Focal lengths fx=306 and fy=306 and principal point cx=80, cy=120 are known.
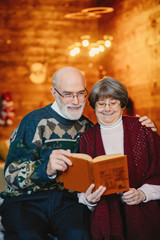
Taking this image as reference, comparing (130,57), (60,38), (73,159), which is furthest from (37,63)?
(73,159)

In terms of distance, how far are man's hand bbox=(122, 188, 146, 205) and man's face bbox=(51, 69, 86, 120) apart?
627mm

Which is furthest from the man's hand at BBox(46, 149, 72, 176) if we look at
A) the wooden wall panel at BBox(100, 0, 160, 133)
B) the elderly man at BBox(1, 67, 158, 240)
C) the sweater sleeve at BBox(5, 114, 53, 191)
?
the wooden wall panel at BBox(100, 0, 160, 133)

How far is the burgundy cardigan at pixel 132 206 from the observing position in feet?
5.16

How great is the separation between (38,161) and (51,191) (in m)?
0.21

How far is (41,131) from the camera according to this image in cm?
194

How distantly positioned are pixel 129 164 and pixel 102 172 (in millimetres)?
362

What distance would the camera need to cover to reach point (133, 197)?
1563 millimetres

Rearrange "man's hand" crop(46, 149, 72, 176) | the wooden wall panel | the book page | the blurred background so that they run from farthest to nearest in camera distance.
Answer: the blurred background < the wooden wall panel < "man's hand" crop(46, 149, 72, 176) < the book page

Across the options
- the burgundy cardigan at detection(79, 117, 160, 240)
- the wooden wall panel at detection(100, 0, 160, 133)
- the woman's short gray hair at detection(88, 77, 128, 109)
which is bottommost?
the burgundy cardigan at detection(79, 117, 160, 240)

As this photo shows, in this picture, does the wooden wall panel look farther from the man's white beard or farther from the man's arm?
the man's arm

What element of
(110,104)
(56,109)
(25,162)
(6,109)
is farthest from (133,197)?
(6,109)

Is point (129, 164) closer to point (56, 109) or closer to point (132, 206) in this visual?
point (132, 206)

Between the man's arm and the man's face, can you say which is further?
the man's face

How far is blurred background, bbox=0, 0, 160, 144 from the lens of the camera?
5402mm
